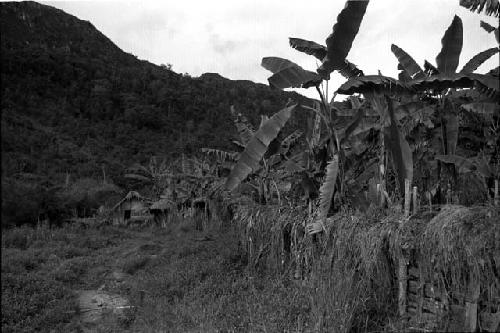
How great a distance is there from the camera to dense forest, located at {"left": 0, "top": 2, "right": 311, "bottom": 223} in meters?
25.2

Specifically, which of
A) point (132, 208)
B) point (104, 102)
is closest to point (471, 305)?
point (132, 208)

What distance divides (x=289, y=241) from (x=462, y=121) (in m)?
3.74

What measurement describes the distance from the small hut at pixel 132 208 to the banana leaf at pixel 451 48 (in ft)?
44.5

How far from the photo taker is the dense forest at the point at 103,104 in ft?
82.6

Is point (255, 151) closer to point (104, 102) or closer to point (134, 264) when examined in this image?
point (134, 264)

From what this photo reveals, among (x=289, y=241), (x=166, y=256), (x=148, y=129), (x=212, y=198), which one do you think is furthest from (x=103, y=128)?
(x=289, y=241)

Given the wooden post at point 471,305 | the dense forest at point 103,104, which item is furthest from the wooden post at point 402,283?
the dense forest at point 103,104

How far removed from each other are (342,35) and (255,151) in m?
2.05

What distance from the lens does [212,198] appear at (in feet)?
49.2

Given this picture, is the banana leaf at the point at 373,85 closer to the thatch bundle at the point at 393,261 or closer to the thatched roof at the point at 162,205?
the thatch bundle at the point at 393,261

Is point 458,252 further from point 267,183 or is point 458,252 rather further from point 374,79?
point 267,183

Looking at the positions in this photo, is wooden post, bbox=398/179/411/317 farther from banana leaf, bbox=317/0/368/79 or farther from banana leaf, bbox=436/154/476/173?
banana leaf, bbox=317/0/368/79

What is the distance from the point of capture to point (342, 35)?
19.3ft

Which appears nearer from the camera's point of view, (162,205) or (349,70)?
(349,70)
